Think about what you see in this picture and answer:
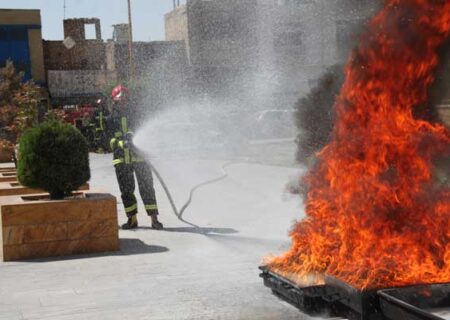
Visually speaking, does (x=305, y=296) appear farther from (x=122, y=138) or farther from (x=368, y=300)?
(x=122, y=138)

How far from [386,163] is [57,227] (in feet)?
11.2

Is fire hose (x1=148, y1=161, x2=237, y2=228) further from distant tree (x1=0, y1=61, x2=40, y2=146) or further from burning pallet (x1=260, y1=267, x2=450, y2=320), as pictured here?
burning pallet (x1=260, y1=267, x2=450, y2=320)

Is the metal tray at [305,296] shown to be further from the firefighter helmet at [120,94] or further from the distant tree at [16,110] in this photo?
the distant tree at [16,110]

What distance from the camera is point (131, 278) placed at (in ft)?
19.2

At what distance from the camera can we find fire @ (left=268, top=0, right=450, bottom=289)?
4.57m

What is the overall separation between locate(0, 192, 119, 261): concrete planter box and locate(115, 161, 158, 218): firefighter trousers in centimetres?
128

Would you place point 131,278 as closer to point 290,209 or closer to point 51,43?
point 290,209

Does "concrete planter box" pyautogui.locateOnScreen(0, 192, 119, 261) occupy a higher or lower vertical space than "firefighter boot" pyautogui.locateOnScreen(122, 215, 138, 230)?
higher

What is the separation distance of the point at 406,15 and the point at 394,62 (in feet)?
1.09

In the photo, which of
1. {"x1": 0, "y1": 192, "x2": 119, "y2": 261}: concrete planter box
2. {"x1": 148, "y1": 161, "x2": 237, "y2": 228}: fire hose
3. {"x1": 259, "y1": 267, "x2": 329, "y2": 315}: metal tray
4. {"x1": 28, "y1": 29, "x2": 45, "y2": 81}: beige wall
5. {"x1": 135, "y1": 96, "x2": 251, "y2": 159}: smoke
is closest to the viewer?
{"x1": 259, "y1": 267, "x2": 329, "y2": 315}: metal tray

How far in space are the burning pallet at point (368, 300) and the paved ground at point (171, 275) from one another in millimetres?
152

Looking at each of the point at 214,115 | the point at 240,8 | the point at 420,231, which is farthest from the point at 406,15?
the point at 240,8

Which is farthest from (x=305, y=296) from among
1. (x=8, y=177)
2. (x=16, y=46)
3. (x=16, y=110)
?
(x=16, y=46)


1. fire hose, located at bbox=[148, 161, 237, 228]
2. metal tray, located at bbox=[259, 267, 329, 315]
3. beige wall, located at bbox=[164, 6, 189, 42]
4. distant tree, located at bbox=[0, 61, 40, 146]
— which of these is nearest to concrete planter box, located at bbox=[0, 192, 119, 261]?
fire hose, located at bbox=[148, 161, 237, 228]
